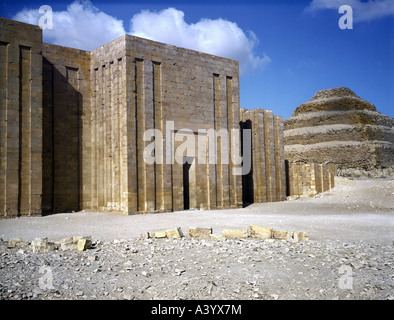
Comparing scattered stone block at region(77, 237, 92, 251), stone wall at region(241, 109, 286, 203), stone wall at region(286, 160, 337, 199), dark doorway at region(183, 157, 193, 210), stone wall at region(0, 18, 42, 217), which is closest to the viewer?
scattered stone block at region(77, 237, 92, 251)

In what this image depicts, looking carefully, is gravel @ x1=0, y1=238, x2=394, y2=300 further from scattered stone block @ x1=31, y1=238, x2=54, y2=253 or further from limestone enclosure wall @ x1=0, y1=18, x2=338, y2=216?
limestone enclosure wall @ x1=0, y1=18, x2=338, y2=216

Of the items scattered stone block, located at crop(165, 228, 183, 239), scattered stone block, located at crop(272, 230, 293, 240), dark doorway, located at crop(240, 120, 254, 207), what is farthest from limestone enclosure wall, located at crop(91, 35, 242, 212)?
scattered stone block, located at crop(272, 230, 293, 240)

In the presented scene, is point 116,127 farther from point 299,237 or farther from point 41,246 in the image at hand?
point 299,237

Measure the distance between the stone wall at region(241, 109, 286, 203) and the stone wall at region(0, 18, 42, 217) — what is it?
38.9 ft

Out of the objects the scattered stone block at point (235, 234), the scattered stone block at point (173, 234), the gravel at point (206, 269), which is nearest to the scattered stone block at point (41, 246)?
the gravel at point (206, 269)

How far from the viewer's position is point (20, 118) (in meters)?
13.5

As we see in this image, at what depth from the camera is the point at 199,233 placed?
780 cm

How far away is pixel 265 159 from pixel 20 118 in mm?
13611

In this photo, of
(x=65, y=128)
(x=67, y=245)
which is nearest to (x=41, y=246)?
(x=67, y=245)

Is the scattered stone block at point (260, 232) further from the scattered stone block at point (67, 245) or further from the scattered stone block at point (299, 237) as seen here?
the scattered stone block at point (67, 245)

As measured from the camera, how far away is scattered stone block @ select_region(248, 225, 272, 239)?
24.9 feet

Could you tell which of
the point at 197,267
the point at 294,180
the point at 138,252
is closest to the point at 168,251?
the point at 138,252
